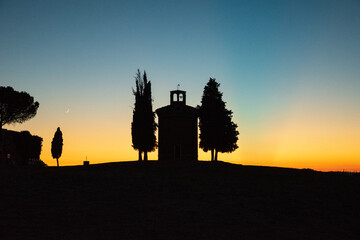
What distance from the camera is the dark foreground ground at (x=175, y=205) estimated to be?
66.7 feet

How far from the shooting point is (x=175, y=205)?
82.9 ft

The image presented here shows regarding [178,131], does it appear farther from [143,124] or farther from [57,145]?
[57,145]

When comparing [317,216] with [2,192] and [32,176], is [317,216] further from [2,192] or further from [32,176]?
[32,176]

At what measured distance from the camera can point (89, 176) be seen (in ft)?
117

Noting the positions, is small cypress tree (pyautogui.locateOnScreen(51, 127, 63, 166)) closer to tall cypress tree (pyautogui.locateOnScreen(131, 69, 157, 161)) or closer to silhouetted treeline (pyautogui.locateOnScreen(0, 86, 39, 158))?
silhouetted treeline (pyautogui.locateOnScreen(0, 86, 39, 158))

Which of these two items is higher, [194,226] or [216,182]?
[216,182]

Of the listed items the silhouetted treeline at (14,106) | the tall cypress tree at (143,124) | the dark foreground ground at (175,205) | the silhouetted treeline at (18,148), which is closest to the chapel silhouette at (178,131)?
the tall cypress tree at (143,124)

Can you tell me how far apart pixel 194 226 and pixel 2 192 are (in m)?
15.7

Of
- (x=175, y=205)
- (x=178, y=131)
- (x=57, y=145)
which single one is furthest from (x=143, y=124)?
(x=57, y=145)

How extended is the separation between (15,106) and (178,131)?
37378mm

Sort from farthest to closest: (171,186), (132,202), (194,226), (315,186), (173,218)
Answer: (315,186) < (171,186) < (132,202) < (173,218) < (194,226)

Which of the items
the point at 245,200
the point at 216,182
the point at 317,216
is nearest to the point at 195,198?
the point at 245,200

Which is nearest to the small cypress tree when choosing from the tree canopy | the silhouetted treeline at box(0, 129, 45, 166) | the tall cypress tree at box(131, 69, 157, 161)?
the silhouetted treeline at box(0, 129, 45, 166)

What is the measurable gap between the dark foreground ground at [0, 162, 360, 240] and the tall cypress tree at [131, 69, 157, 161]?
13020 millimetres
